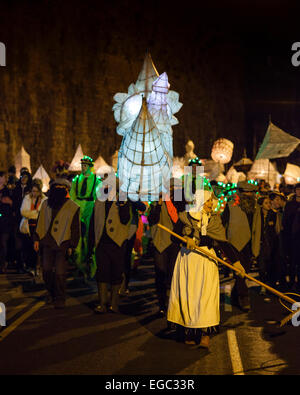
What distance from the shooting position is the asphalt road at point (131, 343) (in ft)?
19.3

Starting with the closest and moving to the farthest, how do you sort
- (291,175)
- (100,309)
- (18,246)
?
(100,309) < (18,246) < (291,175)

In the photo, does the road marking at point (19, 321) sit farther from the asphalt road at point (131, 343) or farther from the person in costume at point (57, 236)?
the person in costume at point (57, 236)

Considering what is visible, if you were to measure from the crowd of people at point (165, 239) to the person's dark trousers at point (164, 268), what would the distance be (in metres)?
0.01

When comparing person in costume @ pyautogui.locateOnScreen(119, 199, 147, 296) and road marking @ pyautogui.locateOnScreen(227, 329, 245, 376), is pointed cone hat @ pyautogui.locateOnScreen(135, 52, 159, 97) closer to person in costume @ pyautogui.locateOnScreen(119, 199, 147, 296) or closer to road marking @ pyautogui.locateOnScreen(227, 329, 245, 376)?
person in costume @ pyautogui.locateOnScreen(119, 199, 147, 296)

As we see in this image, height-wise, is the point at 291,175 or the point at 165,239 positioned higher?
the point at 291,175

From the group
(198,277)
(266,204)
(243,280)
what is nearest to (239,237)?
(243,280)

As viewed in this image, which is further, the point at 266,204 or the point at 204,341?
the point at 266,204

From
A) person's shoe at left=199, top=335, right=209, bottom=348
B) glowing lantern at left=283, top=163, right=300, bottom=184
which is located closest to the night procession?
person's shoe at left=199, top=335, right=209, bottom=348

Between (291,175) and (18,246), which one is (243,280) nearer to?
(18,246)

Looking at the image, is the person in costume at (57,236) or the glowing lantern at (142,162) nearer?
the glowing lantern at (142,162)

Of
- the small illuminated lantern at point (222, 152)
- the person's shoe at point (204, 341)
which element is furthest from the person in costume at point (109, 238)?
the small illuminated lantern at point (222, 152)

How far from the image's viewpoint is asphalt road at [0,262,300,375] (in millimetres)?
5891

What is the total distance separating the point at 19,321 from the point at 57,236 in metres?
1.56

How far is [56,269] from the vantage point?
916cm
